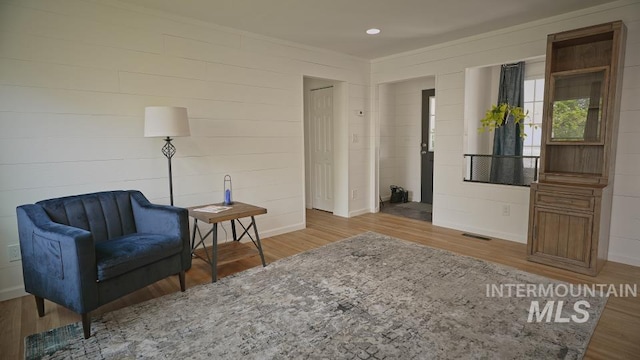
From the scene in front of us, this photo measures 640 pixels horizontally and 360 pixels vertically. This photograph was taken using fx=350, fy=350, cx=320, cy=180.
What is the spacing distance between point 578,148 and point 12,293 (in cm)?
524

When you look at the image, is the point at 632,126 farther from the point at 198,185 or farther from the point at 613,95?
the point at 198,185

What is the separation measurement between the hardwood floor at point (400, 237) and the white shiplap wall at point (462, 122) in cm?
27

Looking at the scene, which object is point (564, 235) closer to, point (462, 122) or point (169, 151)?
point (462, 122)

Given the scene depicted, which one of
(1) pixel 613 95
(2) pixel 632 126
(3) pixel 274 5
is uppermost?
(3) pixel 274 5

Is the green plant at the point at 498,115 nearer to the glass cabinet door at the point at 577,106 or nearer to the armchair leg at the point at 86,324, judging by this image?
the glass cabinet door at the point at 577,106

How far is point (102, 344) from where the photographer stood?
2.16 metres

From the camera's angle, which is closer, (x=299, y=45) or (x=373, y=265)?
(x=373, y=265)

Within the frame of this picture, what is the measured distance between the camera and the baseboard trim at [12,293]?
110 inches

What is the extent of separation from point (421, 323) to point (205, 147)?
2.78 metres

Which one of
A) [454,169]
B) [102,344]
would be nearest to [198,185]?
[102,344]

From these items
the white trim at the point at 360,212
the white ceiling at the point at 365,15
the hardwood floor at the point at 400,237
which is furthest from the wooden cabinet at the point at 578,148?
the white trim at the point at 360,212

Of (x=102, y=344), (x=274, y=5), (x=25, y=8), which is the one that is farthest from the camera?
(x=274, y=5)

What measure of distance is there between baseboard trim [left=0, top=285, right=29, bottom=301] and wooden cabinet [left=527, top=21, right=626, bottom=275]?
4.58 meters
